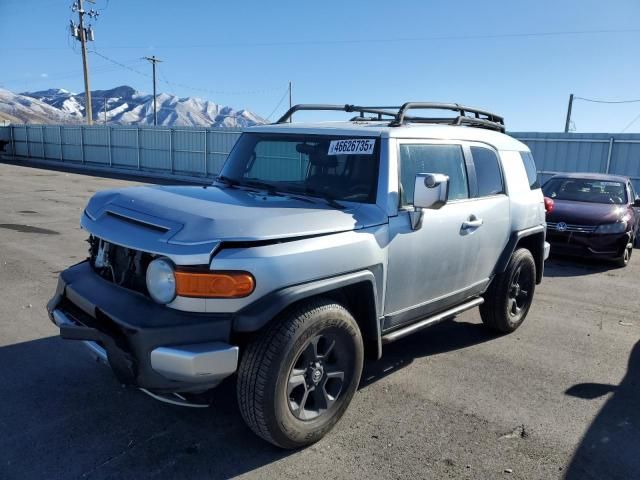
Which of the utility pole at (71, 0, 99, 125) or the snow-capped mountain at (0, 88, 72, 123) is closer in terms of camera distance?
the utility pole at (71, 0, 99, 125)

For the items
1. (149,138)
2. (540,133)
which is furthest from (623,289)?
(149,138)

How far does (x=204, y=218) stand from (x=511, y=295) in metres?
3.47

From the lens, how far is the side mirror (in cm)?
325

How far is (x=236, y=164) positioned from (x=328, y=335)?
6.38 feet

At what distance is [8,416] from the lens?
3.32 meters

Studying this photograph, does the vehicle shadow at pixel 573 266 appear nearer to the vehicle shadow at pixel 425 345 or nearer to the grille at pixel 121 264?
A: the vehicle shadow at pixel 425 345

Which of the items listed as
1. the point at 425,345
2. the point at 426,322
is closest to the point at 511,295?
the point at 425,345

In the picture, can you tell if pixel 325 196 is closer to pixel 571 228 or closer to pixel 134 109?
pixel 571 228

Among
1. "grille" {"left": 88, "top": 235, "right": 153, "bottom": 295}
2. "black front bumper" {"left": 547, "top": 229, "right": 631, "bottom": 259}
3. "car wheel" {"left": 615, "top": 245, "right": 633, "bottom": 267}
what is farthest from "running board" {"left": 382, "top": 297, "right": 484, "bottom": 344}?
"car wheel" {"left": 615, "top": 245, "right": 633, "bottom": 267}

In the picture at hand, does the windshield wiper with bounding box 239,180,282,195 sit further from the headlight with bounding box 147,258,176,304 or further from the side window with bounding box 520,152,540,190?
the side window with bounding box 520,152,540,190

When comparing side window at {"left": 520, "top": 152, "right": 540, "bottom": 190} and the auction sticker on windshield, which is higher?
the auction sticker on windshield

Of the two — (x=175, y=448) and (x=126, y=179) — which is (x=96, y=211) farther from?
(x=126, y=179)

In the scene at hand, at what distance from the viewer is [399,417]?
3.48 m

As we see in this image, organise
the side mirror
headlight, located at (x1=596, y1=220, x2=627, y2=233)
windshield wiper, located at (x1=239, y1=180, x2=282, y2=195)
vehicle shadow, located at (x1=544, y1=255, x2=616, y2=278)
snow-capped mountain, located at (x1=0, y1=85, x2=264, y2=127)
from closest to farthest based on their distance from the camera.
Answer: the side mirror
windshield wiper, located at (x1=239, y1=180, x2=282, y2=195)
vehicle shadow, located at (x1=544, y1=255, x2=616, y2=278)
headlight, located at (x1=596, y1=220, x2=627, y2=233)
snow-capped mountain, located at (x1=0, y1=85, x2=264, y2=127)
